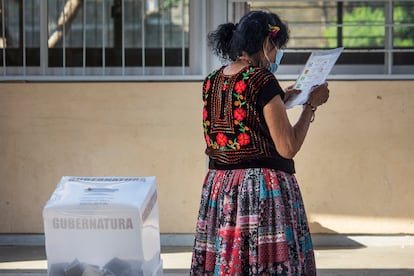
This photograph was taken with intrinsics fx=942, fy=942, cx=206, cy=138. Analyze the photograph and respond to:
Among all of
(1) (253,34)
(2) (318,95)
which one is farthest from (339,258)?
(1) (253,34)

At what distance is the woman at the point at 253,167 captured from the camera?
3.88 meters

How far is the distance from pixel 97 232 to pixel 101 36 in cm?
396

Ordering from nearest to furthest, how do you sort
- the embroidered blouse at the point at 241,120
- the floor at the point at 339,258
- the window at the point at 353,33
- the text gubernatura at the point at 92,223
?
the text gubernatura at the point at 92,223, the embroidered blouse at the point at 241,120, the floor at the point at 339,258, the window at the point at 353,33

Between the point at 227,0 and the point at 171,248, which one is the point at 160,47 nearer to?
the point at 227,0

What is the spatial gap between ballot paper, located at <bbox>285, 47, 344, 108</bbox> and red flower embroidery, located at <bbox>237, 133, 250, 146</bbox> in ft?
0.75

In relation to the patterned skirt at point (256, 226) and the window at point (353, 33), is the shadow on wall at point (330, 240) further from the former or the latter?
the patterned skirt at point (256, 226)

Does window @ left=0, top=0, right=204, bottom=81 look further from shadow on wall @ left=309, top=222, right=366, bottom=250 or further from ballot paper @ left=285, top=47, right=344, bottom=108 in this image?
ballot paper @ left=285, top=47, right=344, bottom=108

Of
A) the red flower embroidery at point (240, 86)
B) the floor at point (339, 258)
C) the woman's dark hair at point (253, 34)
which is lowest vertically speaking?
the floor at point (339, 258)

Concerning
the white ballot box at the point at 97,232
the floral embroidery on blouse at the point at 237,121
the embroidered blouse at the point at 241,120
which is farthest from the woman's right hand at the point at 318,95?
the white ballot box at the point at 97,232

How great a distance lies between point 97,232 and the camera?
3688 millimetres

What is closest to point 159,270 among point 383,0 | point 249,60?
point 249,60

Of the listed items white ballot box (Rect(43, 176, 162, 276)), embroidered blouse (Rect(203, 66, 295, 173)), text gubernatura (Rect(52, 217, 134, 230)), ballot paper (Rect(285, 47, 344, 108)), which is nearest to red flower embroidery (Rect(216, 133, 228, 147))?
embroidered blouse (Rect(203, 66, 295, 173))

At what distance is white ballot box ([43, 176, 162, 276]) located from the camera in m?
3.67

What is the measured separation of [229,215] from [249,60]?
0.66 metres
